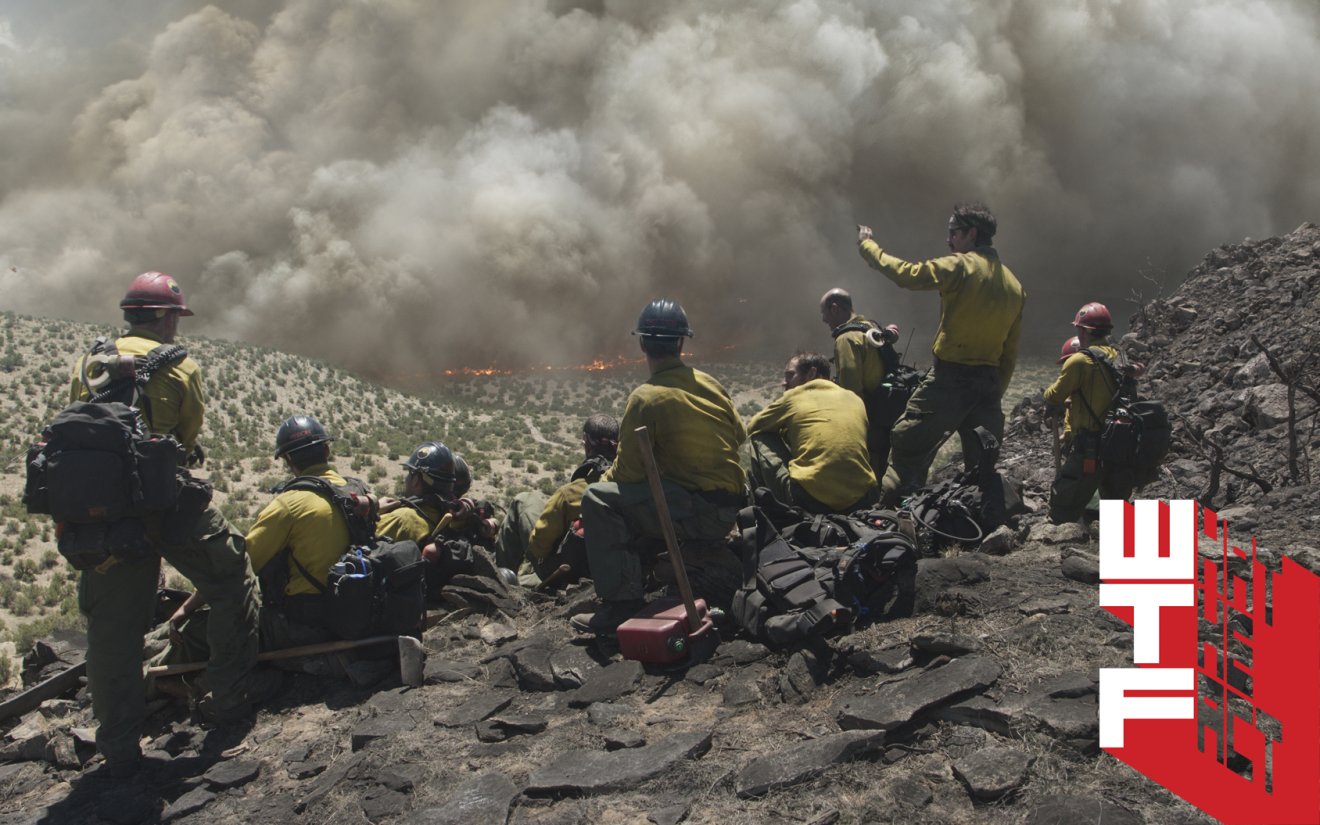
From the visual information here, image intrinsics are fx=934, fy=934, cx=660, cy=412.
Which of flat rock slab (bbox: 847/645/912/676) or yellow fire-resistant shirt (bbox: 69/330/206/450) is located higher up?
yellow fire-resistant shirt (bbox: 69/330/206/450)

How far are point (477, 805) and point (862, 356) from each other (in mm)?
4734

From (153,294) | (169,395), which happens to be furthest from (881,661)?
(153,294)

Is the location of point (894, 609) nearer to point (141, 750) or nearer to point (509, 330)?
point (141, 750)

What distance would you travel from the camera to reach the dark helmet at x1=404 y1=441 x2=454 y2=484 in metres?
6.75

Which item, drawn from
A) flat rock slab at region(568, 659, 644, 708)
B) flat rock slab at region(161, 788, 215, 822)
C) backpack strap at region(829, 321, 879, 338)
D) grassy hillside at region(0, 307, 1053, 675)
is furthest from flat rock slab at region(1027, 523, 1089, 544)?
grassy hillside at region(0, 307, 1053, 675)

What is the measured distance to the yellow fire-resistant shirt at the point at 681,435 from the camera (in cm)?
522

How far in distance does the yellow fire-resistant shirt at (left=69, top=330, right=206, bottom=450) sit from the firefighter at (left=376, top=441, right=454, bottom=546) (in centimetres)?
170

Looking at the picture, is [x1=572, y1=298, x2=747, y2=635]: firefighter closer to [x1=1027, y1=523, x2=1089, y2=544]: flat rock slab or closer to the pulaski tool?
the pulaski tool

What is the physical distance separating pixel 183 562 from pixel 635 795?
2745 millimetres

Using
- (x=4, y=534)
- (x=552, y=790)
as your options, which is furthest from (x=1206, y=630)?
(x=4, y=534)

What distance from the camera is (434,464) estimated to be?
677 centimetres

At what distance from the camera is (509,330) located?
39.7 m

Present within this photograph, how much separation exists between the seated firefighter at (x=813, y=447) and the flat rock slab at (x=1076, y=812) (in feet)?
9.45

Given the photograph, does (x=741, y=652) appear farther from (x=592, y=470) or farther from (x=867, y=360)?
(x=867, y=360)
